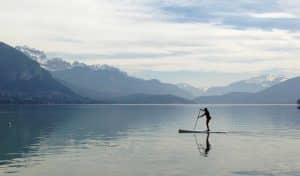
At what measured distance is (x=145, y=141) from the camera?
58.9 metres

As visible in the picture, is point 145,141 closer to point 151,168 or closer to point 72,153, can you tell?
point 72,153

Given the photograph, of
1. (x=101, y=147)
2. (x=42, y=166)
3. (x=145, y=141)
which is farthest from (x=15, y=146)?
(x=42, y=166)

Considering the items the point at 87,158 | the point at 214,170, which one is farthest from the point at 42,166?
the point at 214,170

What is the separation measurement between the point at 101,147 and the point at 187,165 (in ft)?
53.0

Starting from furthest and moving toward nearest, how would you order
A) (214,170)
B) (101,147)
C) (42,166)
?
(101,147) → (42,166) → (214,170)

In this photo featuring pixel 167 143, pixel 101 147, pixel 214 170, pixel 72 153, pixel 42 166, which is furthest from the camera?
pixel 167 143

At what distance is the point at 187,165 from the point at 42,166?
10.9m

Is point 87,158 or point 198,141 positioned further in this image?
point 198,141

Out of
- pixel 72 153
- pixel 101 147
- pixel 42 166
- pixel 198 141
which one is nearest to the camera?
pixel 42 166

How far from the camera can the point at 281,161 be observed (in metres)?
40.1

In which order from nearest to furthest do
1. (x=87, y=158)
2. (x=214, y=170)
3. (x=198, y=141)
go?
(x=214, y=170) → (x=87, y=158) → (x=198, y=141)

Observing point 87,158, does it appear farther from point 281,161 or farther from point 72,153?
point 281,161

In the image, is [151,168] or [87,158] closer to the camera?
[151,168]

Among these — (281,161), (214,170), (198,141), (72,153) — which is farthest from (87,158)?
(198,141)
